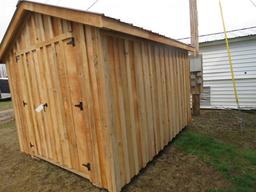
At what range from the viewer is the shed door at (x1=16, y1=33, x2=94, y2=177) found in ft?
8.93

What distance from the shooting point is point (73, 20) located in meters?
2.30

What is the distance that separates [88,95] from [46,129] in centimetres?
152

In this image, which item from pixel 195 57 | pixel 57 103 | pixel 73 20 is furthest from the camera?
pixel 195 57

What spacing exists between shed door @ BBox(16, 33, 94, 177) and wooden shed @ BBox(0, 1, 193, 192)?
0.6 inches

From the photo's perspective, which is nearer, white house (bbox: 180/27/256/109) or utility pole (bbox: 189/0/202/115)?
utility pole (bbox: 189/0/202/115)

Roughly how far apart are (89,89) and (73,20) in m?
0.90

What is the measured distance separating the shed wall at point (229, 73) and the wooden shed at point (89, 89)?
13.0 feet

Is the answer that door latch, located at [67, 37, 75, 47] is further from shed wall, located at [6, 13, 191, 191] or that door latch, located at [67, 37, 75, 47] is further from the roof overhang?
the roof overhang

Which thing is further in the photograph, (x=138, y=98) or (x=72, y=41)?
(x=138, y=98)

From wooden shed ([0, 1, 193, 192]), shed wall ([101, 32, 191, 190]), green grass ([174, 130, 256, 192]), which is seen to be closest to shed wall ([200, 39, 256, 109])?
green grass ([174, 130, 256, 192])

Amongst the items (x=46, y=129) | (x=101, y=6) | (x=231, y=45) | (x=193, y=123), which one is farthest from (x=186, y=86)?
(x=101, y=6)

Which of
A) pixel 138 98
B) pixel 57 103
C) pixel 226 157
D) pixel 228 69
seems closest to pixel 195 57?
pixel 228 69

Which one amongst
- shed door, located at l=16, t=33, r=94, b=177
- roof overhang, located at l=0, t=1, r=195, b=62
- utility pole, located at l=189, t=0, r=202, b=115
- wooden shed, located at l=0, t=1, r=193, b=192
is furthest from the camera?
utility pole, located at l=189, t=0, r=202, b=115

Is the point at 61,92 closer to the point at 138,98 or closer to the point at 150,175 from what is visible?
the point at 138,98
